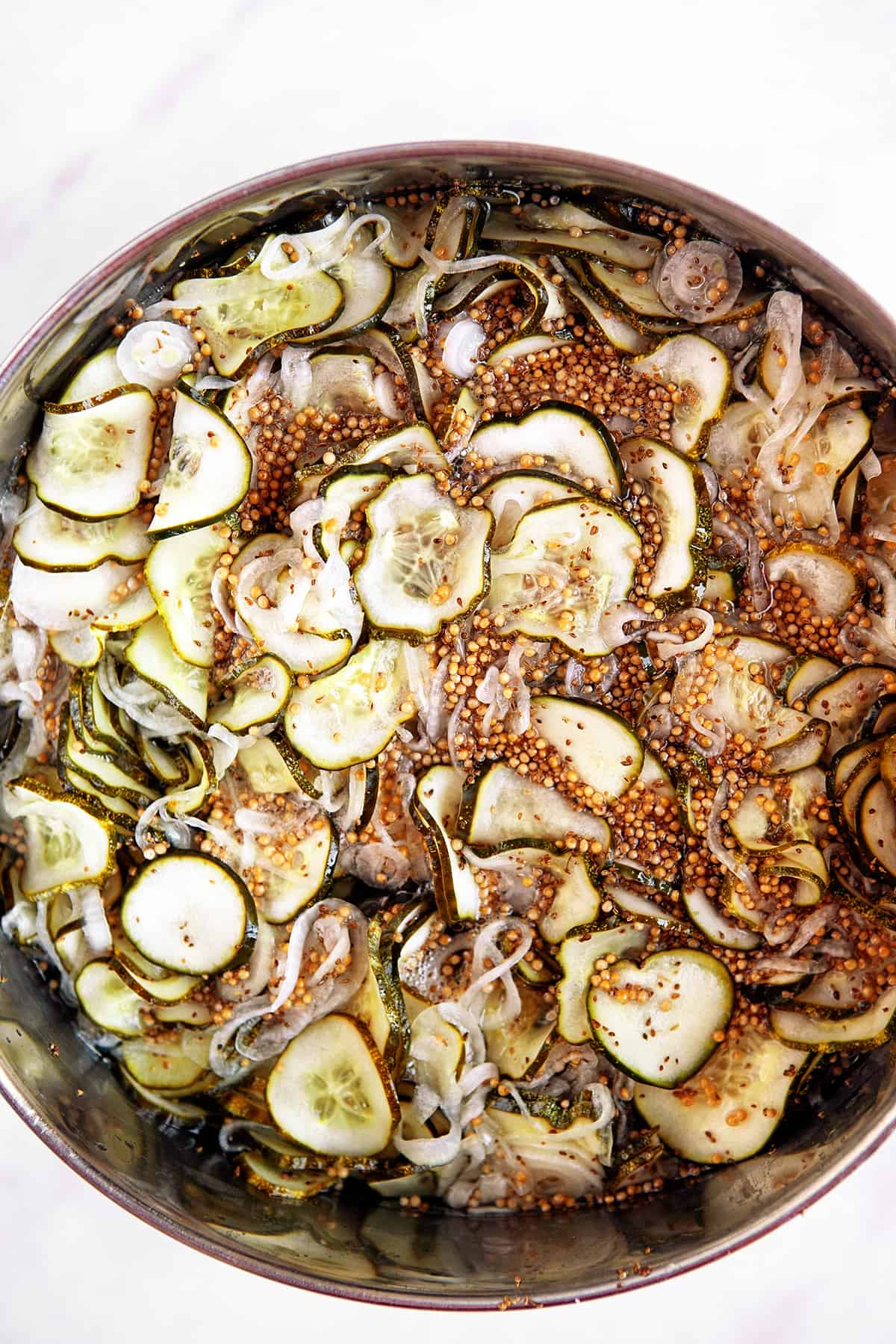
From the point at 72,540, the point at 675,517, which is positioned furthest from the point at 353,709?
the point at 675,517

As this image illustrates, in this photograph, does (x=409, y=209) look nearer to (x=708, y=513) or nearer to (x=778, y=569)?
(x=708, y=513)

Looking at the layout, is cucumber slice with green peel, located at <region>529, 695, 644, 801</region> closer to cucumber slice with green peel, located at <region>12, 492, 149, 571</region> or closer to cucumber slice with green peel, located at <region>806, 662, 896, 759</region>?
cucumber slice with green peel, located at <region>806, 662, 896, 759</region>

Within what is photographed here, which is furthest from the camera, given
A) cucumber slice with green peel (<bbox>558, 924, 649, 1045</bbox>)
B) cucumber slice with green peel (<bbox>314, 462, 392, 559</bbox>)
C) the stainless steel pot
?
cucumber slice with green peel (<bbox>558, 924, 649, 1045</bbox>)

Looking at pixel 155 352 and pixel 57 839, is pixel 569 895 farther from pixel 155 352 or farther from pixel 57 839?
pixel 155 352

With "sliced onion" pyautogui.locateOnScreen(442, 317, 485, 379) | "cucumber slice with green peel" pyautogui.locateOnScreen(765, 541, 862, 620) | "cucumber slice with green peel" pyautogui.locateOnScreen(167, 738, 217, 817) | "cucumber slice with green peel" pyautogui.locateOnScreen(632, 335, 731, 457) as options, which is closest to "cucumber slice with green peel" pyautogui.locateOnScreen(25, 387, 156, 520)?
"cucumber slice with green peel" pyautogui.locateOnScreen(167, 738, 217, 817)

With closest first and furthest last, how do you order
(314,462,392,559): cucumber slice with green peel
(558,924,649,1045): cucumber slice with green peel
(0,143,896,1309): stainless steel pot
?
(0,143,896,1309): stainless steel pot, (314,462,392,559): cucumber slice with green peel, (558,924,649,1045): cucumber slice with green peel
